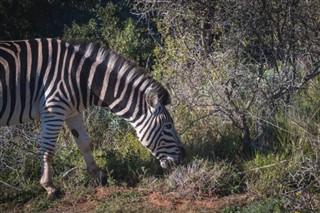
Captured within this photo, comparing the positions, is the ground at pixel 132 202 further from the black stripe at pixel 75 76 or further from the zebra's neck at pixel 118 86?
the black stripe at pixel 75 76

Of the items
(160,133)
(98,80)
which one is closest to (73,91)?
(98,80)

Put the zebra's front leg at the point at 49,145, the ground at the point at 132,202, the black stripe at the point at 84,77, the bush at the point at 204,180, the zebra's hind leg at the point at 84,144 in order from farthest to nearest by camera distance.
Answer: the zebra's hind leg at the point at 84,144
the black stripe at the point at 84,77
the zebra's front leg at the point at 49,145
the bush at the point at 204,180
the ground at the point at 132,202

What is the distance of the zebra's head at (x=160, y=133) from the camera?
258 inches

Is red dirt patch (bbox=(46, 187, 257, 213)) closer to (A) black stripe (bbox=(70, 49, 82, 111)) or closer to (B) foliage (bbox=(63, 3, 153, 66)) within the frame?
(A) black stripe (bbox=(70, 49, 82, 111))

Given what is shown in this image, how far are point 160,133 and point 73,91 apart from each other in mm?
1149

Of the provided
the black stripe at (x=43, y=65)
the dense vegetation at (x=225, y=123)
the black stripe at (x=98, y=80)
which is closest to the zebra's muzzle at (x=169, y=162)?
the dense vegetation at (x=225, y=123)

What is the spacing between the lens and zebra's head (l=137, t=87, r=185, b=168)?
6.54m

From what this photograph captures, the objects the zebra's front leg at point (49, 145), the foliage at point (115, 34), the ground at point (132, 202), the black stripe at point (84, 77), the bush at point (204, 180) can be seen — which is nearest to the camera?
the ground at point (132, 202)

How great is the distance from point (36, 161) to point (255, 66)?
10.9 ft

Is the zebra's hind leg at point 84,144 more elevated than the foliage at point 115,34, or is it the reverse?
the foliage at point 115,34

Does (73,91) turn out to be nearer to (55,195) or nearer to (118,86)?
(118,86)

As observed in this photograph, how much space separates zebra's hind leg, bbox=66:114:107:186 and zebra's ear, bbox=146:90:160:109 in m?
A: 1.03

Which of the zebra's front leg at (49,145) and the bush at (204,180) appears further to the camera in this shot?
the zebra's front leg at (49,145)

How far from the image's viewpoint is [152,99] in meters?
6.46
